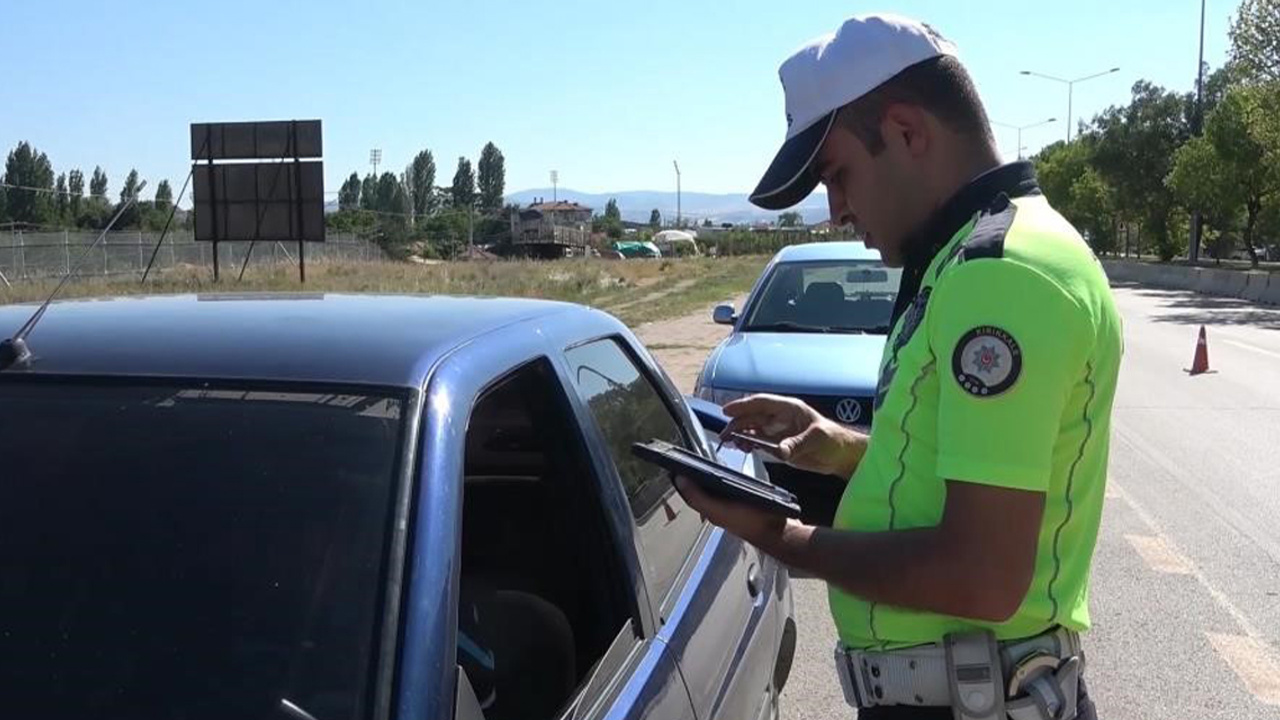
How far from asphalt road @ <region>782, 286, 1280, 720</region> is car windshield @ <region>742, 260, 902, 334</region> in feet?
6.93

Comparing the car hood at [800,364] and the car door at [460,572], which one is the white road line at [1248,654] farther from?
the car door at [460,572]

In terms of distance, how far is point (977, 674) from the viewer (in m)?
2.01

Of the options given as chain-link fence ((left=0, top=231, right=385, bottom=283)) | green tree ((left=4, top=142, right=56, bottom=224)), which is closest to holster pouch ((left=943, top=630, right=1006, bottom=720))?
chain-link fence ((left=0, top=231, right=385, bottom=283))

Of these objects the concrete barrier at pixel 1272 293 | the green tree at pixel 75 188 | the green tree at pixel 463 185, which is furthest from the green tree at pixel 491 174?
the concrete barrier at pixel 1272 293

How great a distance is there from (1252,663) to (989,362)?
4.37 metres

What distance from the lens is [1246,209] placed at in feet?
168

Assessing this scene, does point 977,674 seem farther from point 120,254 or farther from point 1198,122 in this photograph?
point 1198,122

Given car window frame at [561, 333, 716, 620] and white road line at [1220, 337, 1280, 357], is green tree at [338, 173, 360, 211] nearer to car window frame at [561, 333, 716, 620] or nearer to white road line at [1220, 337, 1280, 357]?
white road line at [1220, 337, 1280, 357]

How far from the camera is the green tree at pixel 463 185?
524 ft

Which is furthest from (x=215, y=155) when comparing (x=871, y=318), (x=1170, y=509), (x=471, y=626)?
(x=471, y=626)

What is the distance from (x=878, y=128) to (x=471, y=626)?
49.9 inches

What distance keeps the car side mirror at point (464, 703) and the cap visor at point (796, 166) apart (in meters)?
0.94

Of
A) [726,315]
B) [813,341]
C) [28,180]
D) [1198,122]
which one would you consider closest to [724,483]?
[813,341]

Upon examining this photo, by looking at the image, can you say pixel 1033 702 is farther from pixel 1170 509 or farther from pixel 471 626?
pixel 1170 509
